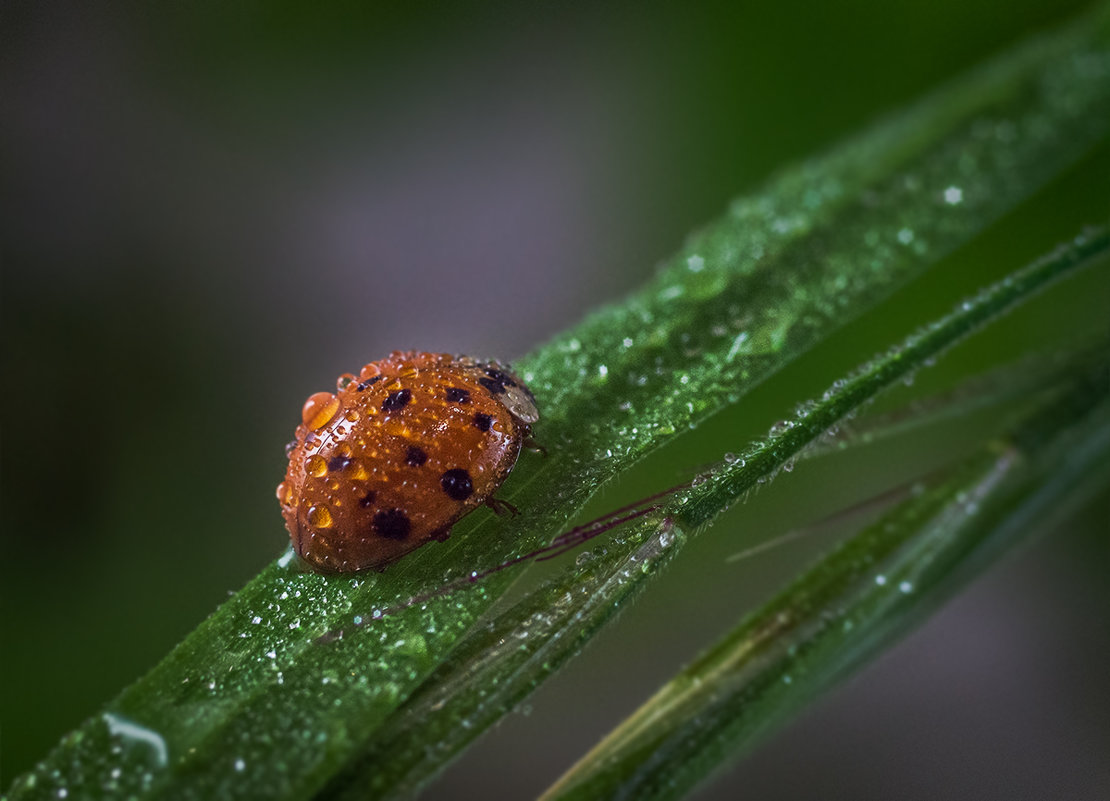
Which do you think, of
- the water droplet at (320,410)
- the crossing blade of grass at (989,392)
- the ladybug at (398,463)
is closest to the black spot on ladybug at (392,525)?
the ladybug at (398,463)

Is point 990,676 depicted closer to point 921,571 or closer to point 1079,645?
point 1079,645

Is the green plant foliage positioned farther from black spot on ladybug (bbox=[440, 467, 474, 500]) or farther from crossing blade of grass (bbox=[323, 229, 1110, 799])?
black spot on ladybug (bbox=[440, 467, 474, 500])


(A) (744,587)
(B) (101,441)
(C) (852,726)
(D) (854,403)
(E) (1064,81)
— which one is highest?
(E) (1064,81)

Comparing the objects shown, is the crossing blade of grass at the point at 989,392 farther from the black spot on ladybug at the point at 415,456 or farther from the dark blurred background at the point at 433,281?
the black spot on ladybug at the point at 415,456

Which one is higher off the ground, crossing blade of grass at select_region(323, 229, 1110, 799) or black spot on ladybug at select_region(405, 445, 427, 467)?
black spot on ladybug at select_region(405, 445, 427, 467)

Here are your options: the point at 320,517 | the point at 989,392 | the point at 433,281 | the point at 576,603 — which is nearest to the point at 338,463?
the point at 320,517

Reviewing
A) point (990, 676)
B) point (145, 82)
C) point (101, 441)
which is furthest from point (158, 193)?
point (990, 676)

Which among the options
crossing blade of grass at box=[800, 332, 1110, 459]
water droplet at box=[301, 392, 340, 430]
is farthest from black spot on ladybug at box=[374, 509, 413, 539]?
crossing blade of grass at box=[800, 332, 1110, 459]
